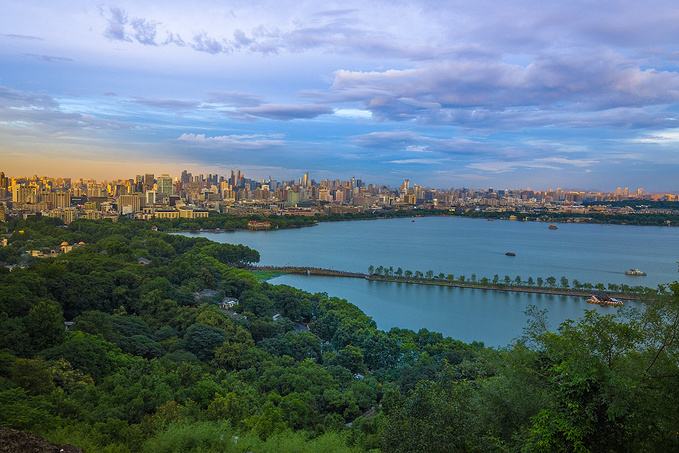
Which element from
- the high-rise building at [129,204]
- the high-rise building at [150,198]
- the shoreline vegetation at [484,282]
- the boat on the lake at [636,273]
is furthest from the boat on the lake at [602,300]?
the high-rise building at [150,198]

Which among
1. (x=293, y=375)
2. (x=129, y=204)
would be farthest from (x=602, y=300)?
(x=129, y=204)

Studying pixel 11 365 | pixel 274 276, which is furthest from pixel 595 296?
pixel 11 365

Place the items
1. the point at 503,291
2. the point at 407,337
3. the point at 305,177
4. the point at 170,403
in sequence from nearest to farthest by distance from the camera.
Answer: the point at 170,403 < the point at 407,337 < the point at 503,291 < the point at 305,177

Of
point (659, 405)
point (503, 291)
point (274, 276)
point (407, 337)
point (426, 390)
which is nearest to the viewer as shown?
point (659, 405)

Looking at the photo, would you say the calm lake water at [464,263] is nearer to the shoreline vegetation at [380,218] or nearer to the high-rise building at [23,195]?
the shoreline vegetation at [380,218]

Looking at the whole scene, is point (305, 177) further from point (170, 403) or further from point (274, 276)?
point (170, 403)

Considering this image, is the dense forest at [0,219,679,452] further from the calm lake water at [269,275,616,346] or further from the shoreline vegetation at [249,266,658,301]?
the shoreline vegetation at [249,266,658,301]
